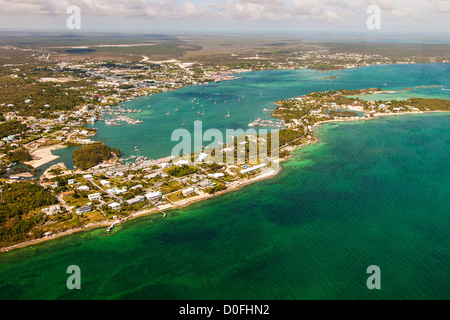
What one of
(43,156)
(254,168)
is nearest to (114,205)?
(254,168)

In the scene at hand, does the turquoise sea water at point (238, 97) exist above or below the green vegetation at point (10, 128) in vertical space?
above

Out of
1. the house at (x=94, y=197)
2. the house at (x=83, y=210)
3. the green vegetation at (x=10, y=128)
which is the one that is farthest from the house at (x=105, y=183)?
the green vegetation at (x=10, y=128)

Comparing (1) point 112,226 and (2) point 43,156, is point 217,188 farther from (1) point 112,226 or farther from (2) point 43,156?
(2) point 43,156

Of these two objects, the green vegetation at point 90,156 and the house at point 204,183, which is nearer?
the house at point 204,183

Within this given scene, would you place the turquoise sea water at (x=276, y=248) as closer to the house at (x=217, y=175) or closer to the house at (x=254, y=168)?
the house at (x=254, y=168)

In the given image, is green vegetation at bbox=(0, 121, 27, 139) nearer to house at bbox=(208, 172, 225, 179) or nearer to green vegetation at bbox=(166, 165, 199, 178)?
green vegetation at bbox=(166, 165, 199, 178)

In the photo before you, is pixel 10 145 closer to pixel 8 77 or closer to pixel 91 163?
pixel 91 163

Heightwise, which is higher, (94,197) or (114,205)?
(94,197)
